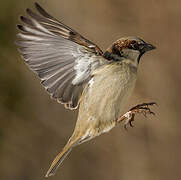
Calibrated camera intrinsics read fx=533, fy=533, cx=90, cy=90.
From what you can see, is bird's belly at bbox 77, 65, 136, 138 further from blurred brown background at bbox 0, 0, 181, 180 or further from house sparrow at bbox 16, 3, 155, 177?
blurred brown background at bbox 0, 0, 181, 180

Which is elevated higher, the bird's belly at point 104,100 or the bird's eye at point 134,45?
the bird's eye at point 134,45

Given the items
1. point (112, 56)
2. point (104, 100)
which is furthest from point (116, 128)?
point (112, 56)

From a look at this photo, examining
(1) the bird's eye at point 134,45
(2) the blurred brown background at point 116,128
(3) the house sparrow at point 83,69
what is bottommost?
(2) the blurred brown background at point 116,128

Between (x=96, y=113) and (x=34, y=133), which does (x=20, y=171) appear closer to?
(x=34, y=133)

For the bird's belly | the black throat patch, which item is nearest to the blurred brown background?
the bird's belly

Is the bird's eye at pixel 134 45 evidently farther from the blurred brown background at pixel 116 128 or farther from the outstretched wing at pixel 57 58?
Answer: the blurred brown background at pixel 116 128

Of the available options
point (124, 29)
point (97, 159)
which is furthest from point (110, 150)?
point (124, 29)

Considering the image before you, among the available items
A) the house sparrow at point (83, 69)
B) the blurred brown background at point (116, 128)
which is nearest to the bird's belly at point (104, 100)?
the house sparrow at point (83, 69)
